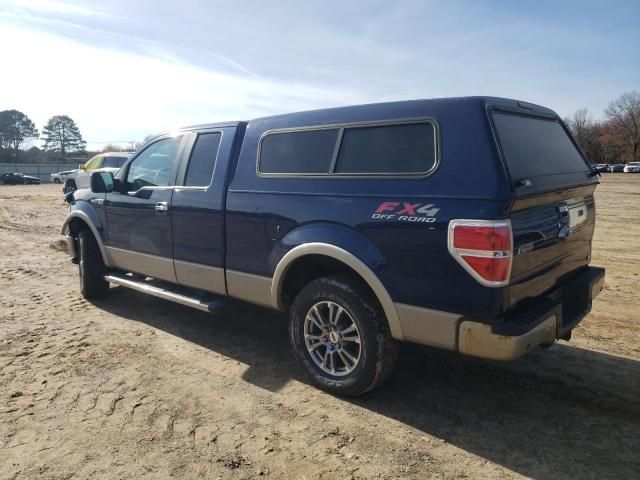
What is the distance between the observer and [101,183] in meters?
5.22

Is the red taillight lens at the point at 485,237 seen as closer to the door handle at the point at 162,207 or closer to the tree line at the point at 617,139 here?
the door handle at the point at 162,207

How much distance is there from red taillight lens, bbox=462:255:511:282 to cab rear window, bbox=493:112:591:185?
495 mm

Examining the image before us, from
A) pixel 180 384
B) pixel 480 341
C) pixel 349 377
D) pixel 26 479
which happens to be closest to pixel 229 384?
pixel 180 384

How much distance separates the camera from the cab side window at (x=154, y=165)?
487cm

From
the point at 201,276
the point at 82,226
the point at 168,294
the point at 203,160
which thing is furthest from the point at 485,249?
the point at 82,226

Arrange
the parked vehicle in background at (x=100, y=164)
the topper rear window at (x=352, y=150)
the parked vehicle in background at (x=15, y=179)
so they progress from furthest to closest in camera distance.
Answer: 1. the parked vehicle in background at (x=15, y=179)
2. the parked vehicle in background at (x=100, y=164)
3. the topper rear window at (x=352, y=150)

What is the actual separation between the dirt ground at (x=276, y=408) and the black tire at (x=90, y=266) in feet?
2.31

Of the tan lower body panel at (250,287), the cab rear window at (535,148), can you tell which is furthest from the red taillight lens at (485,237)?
the tan lower body panel at (250,287)

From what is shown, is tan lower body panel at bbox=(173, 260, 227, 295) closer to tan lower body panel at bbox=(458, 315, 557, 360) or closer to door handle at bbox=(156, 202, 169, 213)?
door handle at bbox=(156, 202, 169, 213)

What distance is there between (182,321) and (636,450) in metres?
4.18

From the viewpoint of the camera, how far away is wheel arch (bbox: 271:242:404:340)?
316cm

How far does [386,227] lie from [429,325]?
2.20 ft

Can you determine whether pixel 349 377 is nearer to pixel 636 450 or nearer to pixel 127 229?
pixel 636 450

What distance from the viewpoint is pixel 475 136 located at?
9.50 ft
